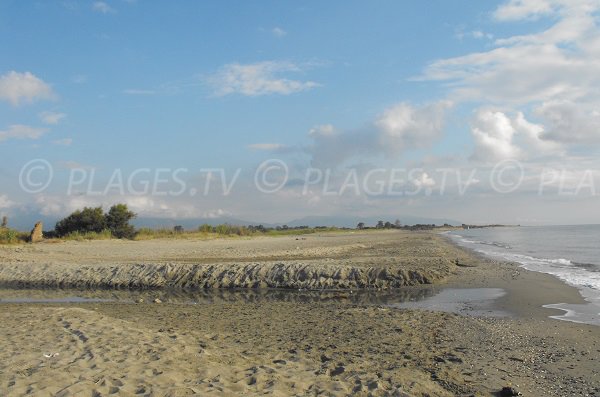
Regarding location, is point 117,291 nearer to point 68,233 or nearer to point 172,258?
point 172,258

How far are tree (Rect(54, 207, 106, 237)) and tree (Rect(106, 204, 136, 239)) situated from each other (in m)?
0.72

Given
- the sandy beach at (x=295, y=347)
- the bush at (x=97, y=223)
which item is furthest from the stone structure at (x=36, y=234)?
the sandy beach at (x=295, y=347)

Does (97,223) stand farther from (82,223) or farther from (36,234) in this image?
(36,234)

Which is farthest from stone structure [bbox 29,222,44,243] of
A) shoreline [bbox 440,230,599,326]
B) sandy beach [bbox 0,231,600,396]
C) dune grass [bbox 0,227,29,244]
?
shoreline [bbox 440,230,599,326]

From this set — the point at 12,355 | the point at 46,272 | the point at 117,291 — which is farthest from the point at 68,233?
the point at 12,355

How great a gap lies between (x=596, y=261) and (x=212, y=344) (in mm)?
29782

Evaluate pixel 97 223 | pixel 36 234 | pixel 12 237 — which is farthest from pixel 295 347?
pixel 97 223

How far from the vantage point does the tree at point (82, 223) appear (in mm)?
45531

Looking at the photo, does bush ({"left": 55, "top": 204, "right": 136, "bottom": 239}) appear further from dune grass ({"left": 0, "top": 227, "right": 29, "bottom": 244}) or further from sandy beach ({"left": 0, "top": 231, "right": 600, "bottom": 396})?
sandy beach ({"left": 0, "top": 231, "right": 600, "bottom": 396})

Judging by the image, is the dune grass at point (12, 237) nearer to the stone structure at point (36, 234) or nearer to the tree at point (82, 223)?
the stone structure at point (36, 234)

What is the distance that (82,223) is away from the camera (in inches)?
1818

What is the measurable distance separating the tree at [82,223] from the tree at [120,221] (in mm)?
724

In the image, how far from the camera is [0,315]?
477 inches

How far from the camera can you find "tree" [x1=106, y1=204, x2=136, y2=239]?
46.0m
